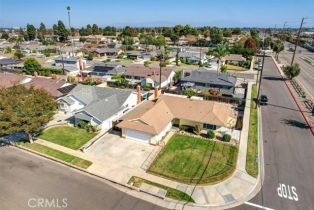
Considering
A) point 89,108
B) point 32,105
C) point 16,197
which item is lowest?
point 16,197

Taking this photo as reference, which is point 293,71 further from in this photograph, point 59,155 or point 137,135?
point 59,155

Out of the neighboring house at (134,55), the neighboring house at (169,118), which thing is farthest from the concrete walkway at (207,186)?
the neighboring house at (134,55)

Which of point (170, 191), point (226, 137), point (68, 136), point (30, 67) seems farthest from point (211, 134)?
point (30, 67)

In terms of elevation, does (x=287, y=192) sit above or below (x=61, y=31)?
below

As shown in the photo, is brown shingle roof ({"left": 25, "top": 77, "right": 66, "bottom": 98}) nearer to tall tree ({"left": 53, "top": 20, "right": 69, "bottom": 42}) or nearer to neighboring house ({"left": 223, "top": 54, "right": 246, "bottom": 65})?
neighboring house ({"left": 223, "top": 54, "right": 246, "bottom": 65})

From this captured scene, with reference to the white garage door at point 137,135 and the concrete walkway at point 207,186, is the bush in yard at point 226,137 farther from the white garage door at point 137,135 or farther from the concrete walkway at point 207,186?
the white garage door at point 137,135

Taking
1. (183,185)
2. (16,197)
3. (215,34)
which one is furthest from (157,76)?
(215,34)

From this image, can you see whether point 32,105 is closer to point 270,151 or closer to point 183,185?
point 183,185
